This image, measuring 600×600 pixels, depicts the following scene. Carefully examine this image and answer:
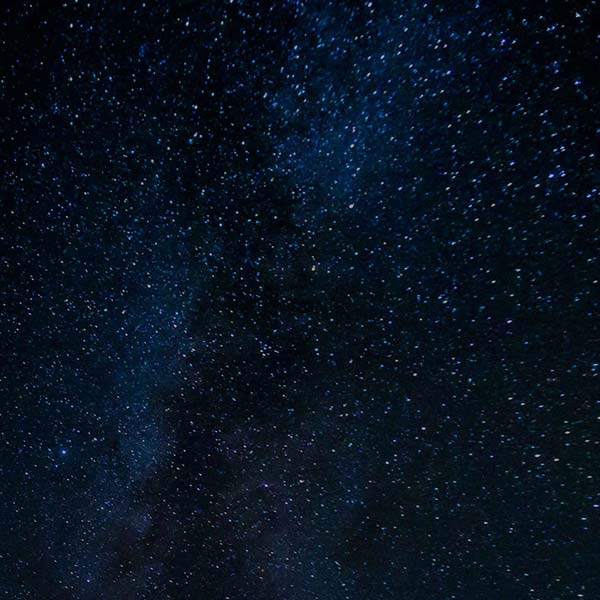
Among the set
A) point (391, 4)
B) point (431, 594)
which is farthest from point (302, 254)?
point (431, 594)

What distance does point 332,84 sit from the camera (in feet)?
2.26

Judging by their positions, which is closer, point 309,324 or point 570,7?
point 570,7

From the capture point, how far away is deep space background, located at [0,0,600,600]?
661 millimetres

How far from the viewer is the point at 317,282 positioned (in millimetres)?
800

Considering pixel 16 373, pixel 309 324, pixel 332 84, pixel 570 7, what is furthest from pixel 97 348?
pixel 570 7

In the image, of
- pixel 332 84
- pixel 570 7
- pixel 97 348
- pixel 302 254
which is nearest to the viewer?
pixel 570 7

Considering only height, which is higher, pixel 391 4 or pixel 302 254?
pixel 391 4

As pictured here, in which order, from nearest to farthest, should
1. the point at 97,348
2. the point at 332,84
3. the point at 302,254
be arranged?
the point at 332,84 < the point at 302,254 < the point at 97,348

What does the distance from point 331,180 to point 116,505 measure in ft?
3.31

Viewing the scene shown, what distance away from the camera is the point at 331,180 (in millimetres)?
741

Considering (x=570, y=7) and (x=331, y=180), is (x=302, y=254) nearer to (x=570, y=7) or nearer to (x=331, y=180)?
(x=331, y=180)

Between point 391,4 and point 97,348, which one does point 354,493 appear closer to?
point 97,348

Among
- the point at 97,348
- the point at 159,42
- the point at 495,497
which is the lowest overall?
the point at 495,497

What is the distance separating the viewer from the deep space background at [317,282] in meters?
0.66
